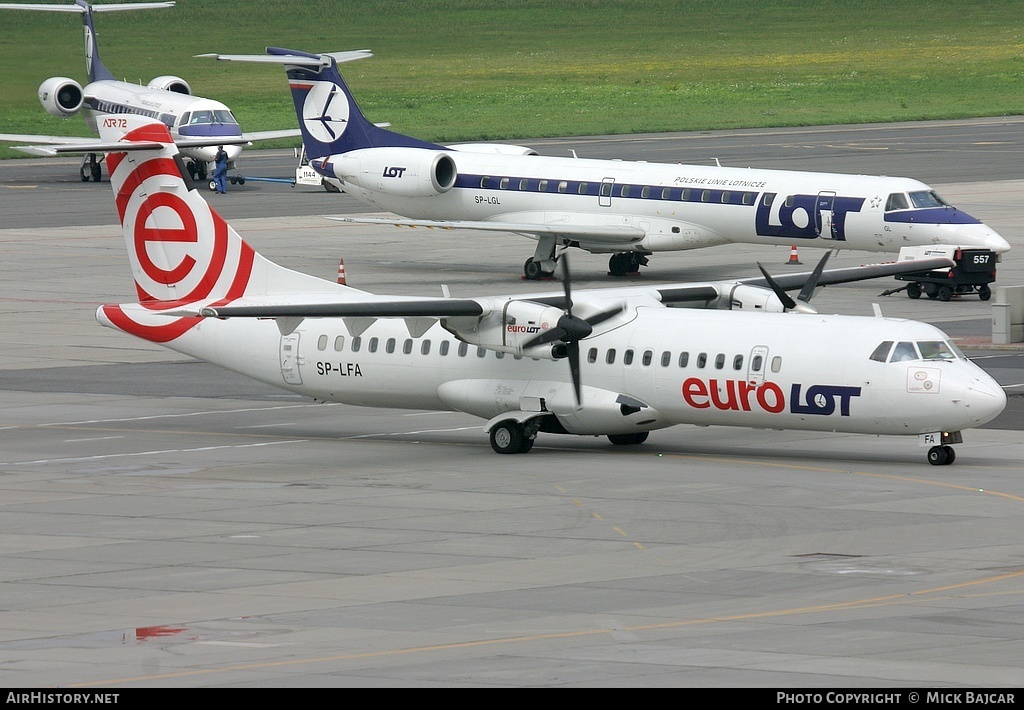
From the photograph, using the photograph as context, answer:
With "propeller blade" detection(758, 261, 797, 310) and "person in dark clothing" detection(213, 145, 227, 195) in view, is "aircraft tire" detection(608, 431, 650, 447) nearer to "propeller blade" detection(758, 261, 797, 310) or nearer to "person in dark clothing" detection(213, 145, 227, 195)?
"propeller blade" detection(758, 261, 797, 310)

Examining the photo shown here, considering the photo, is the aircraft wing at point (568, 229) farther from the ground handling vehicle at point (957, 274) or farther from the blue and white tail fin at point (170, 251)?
the blue and white tail fin at point (170, 251)

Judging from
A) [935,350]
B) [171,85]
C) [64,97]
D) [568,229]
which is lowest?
[568,229]

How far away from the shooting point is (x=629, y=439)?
1184 inches

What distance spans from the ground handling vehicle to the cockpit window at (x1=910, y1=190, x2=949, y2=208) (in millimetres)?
1469

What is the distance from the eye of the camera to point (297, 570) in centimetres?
2078

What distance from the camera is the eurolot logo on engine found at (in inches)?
1069

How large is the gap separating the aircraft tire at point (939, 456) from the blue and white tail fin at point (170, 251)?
36.3 feet

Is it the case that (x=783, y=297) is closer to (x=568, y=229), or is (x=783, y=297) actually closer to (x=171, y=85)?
(x=568, y=229)

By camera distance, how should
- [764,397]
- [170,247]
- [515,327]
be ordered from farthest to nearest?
[170,247] < [515,327] < [764,397]

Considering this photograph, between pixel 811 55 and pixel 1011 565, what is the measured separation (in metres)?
130

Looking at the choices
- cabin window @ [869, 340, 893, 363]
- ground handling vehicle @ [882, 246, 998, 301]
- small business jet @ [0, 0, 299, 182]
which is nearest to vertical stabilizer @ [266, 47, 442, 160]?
ground handling vehicle @ [882, 246, 998, 301]

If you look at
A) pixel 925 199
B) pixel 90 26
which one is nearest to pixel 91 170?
pixel 90 26

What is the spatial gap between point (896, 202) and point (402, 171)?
1416 centimetres
